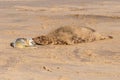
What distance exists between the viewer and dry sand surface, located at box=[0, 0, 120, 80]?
798 cm

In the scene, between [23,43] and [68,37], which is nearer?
[23,43]

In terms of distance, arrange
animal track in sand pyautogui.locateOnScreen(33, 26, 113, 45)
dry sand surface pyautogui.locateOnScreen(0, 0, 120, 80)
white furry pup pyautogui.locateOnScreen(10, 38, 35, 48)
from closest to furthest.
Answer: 1. dry sand surface pyautogui.locateOnScreen(0, 0, 120, 80)
2. white furry pup pyautogui.locateOnScreen(10, 38, 35, 48)
3. animal track in sand pyautogui.locateOnScreen(33, 26, 113, 45)

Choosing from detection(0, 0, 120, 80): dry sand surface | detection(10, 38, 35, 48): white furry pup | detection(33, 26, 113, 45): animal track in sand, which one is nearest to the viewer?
detection(0, 0, 120, 80): dry sand surface

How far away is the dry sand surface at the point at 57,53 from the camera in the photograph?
7980 millimetres

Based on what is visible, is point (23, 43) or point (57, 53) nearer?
point (57, 53)

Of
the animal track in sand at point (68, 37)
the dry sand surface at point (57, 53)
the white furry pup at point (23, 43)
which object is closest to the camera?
the dry sand surface at point (57, 53)

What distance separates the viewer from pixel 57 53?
33.3 feet

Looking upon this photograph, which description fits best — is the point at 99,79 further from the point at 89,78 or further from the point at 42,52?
the point at 42,52

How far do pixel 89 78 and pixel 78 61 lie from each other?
1.66 m

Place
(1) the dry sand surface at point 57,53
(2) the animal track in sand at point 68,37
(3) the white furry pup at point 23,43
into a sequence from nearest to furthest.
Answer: (1) the dry sand surface at point 57,53
(3) the white furry pup at point 23,43
(2) the animal track in sand at point 68,37

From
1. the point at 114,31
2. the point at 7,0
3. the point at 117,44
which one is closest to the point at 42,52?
the point at 117,44

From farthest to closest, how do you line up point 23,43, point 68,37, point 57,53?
1. point 68,37
2. point 23,43
3. point 57,53

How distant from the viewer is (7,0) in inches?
975

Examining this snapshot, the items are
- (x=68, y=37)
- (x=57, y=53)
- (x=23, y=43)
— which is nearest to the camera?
(x=57, y=53)
